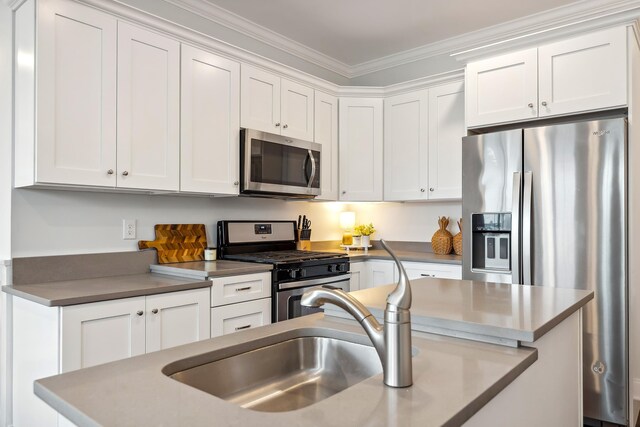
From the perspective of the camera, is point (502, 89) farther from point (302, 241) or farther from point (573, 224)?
point (302, 241)

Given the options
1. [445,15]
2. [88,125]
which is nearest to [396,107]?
[445,15]

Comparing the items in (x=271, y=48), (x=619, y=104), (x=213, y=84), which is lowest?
(x=619, y=104)

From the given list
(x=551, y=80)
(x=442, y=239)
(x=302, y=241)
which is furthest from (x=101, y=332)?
(x=551, y=80)

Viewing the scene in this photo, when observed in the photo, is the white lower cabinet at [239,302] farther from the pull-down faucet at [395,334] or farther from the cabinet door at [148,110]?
the pull-down faucet at [395,334]

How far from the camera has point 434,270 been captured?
3.43m

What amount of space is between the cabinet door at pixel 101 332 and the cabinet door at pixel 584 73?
2712 mm

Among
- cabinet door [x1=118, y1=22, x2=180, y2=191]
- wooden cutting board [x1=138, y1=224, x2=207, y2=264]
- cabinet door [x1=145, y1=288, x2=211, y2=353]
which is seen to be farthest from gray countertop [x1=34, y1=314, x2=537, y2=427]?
wooden cutting board [x1=138, y1=224, x2=207, y2=264]

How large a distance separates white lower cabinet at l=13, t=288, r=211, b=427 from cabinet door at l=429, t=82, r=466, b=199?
7.09ft

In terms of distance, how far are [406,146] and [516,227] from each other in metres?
1.36

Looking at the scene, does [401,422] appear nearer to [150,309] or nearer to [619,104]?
[150,309]

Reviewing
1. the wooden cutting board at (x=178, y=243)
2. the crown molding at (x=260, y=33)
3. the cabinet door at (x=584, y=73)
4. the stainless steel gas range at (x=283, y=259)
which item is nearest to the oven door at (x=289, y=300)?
the stainless steel gas range at (x=283, y=259)

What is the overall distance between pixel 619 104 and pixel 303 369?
248 centimetres

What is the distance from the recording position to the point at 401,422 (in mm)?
720

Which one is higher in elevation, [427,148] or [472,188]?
[427,148]
